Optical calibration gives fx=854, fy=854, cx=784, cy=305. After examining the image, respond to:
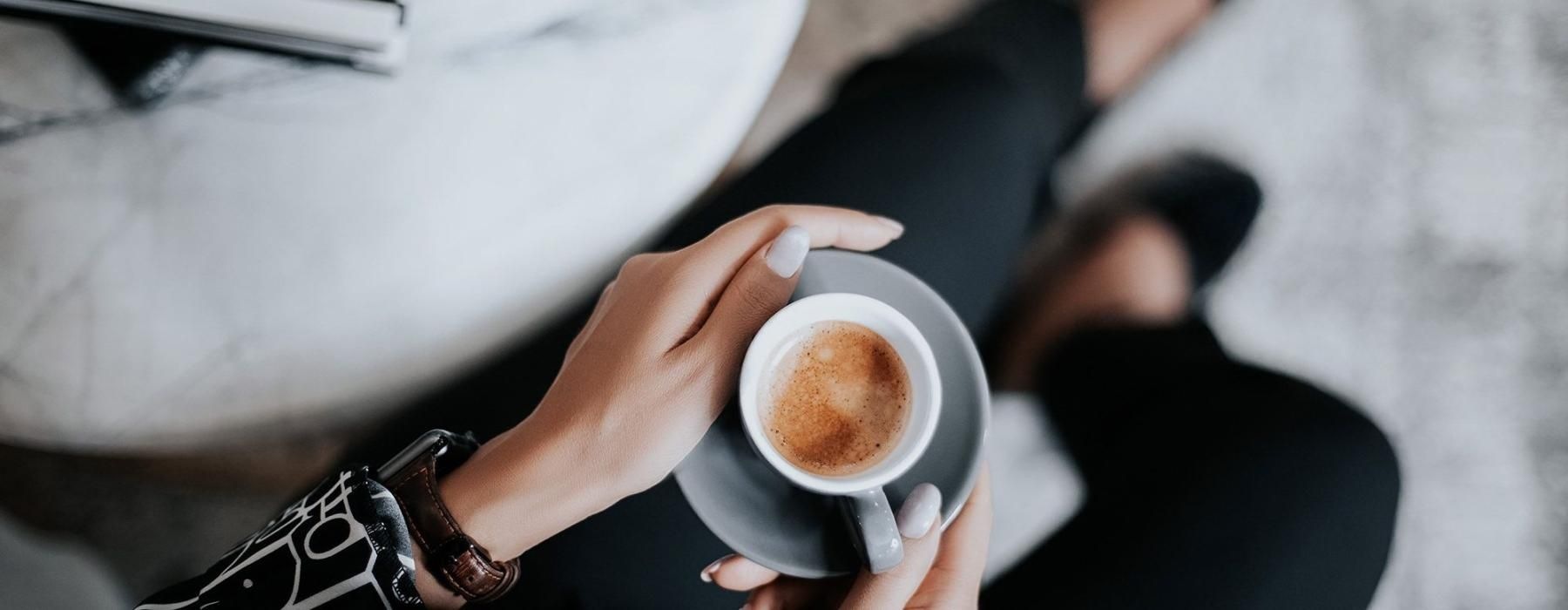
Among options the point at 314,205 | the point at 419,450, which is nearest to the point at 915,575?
the point at 419,450

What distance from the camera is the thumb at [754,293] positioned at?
1.76 feet

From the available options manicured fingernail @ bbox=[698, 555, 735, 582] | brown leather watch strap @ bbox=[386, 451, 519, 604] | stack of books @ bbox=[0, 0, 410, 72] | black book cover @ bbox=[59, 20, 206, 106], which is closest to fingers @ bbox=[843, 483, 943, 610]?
manicured fingernail @ bbox=[698, 555, 735, 582]

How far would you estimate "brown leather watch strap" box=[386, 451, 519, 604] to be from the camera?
567 millimetres

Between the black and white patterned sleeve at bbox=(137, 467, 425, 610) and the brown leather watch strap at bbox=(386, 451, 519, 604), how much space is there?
0.02 meters

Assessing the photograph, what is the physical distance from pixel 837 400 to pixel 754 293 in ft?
0.40

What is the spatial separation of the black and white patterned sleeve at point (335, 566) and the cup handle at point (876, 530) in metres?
0.30

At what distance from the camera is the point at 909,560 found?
55cm

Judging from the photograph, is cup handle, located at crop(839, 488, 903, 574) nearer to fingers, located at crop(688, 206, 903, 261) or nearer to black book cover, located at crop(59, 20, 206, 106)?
fingers, located at crop(688, 206, 903, 261)

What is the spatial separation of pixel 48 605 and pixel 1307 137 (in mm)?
1484

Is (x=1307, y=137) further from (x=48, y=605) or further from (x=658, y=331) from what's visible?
(x=48, y=605)

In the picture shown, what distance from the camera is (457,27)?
67 centimetres

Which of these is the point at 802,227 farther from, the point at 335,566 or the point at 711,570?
the point at 335,566

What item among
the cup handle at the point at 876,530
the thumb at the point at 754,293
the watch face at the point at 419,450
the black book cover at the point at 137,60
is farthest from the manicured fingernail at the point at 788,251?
the black book cover at the point at 137,60

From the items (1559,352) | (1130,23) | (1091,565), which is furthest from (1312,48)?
(1091,565)
